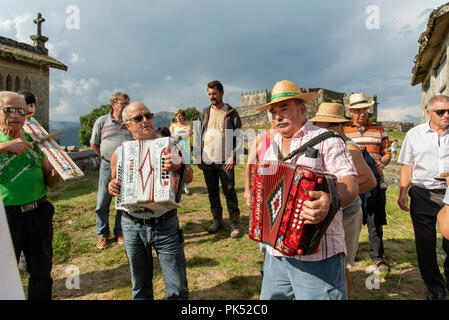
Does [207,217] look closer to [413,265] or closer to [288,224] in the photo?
[413,265]

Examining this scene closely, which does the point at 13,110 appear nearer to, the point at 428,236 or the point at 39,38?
the point at 428,236

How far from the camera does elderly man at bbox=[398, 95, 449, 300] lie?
131 inches


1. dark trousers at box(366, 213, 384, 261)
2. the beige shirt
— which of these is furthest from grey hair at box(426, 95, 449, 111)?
the beige shirt

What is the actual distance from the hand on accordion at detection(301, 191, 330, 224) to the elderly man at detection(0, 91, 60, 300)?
264cm

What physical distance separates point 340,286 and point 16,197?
309 cm

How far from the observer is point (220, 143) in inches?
193

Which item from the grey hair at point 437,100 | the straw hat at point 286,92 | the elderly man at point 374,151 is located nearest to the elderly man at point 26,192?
the straw hat at point 286,92

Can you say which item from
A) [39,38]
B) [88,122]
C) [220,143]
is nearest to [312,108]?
[39,38]

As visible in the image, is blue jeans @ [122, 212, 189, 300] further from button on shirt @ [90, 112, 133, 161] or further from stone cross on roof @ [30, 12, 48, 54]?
stone cross on roof @ [30, 12, 48, 54]

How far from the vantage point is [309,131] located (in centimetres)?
215

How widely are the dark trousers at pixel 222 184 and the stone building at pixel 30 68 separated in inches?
390

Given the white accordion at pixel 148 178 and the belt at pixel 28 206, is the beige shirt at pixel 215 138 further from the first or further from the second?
the belt at pixel 28 206

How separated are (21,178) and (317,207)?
289 cm

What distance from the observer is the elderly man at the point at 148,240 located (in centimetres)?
262
